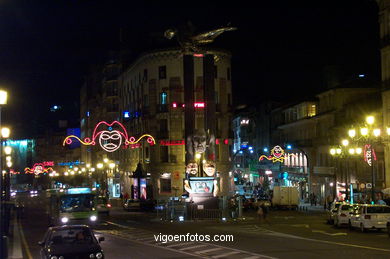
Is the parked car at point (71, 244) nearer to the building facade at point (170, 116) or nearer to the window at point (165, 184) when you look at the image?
the building facade at point (170, 116)

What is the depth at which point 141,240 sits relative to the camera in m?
32.1

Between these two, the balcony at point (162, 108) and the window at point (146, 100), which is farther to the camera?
the window at point (146, 100)

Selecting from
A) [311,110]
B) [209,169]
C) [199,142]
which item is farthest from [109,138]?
[311,110]

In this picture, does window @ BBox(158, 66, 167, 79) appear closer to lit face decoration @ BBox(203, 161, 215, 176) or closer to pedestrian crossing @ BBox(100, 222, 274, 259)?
lit face decoration @ BBox(203, 161, 215, 176)

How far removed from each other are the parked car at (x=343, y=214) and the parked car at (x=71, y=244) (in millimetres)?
24102

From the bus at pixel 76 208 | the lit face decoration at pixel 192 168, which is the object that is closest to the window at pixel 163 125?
the lit face decoration at pixel 192 168

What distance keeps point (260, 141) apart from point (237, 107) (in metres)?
31.7

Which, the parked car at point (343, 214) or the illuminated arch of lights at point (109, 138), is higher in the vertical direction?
the illuminated arch of lights at point (109, 138)

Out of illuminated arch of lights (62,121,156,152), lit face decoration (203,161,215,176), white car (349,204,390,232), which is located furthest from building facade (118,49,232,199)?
white car (349,204,390,232)

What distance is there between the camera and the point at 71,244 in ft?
61.7

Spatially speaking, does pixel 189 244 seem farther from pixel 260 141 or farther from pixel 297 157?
pixel 260 141

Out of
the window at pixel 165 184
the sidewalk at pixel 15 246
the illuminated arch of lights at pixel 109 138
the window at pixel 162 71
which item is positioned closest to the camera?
the sidewalk at pixel 15 246

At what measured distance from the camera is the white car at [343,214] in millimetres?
39819

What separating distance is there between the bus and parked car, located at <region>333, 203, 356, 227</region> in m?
16.0
